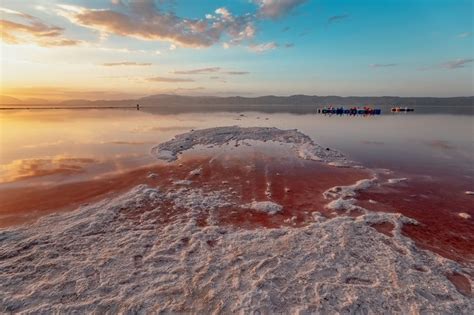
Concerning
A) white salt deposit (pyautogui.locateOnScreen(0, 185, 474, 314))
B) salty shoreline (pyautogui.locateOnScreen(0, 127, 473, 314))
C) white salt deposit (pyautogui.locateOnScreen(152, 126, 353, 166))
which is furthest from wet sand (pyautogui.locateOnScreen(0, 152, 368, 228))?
white salt deposit (pyautogui.locateOnScreen(152, 126, 353, 166))

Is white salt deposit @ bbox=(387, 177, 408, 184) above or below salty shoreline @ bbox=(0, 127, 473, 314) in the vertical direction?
above

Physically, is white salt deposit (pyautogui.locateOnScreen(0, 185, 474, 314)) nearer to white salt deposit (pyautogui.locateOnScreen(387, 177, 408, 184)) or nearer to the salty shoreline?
the salty shoreline

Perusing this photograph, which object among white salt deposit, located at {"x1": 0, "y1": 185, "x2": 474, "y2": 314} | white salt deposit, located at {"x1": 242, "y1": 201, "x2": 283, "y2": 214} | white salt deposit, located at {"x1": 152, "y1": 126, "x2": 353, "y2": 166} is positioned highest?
white salt deposit, located at {"x1": 152, "y1": 126, "x2": 353, "y2": 166}

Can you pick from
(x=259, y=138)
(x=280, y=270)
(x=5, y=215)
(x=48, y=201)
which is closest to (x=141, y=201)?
(x=48, y=201)

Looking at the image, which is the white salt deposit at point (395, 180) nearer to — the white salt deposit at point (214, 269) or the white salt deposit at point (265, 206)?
the white salt deposit at point (214, 269)

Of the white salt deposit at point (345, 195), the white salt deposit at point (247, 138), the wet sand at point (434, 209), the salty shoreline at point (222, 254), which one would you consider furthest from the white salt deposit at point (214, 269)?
the white salt deposit at point (247, 138)

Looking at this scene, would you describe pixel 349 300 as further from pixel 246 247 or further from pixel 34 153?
pixel 34 153
